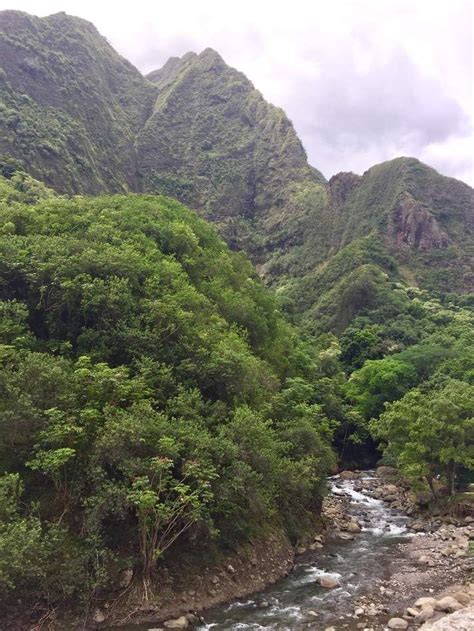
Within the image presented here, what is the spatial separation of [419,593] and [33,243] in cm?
3044

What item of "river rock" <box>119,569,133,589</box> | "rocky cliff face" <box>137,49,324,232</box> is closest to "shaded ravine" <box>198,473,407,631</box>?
"river rock" <box>119,569,133,589</box>

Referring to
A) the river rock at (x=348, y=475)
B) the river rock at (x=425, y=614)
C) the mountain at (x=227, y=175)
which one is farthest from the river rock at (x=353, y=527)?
the mountain at (x=227, y=175)

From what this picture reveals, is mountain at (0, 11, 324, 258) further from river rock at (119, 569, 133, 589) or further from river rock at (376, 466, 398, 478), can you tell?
river rock at (119, 569, 133, 589)

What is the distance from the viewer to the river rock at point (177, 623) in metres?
19.7

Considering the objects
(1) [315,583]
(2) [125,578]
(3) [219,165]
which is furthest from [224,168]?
(2) [125,578]

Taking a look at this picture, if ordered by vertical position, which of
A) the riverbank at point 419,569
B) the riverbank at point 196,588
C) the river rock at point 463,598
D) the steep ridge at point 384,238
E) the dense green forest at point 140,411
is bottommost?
the riverbank at point 419,569

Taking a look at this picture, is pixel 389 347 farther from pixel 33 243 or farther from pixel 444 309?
pixel 33 243

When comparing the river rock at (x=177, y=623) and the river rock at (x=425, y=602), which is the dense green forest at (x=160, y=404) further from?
the river rock at (x=425, y=602)

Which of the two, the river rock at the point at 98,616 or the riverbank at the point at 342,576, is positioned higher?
the river rock at the point at 98,616

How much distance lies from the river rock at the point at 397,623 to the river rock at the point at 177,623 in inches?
308

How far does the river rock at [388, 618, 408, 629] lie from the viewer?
1966 cm

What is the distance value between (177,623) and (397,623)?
844cm

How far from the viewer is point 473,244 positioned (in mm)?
133875

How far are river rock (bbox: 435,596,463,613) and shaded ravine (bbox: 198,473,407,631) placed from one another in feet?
11.4
